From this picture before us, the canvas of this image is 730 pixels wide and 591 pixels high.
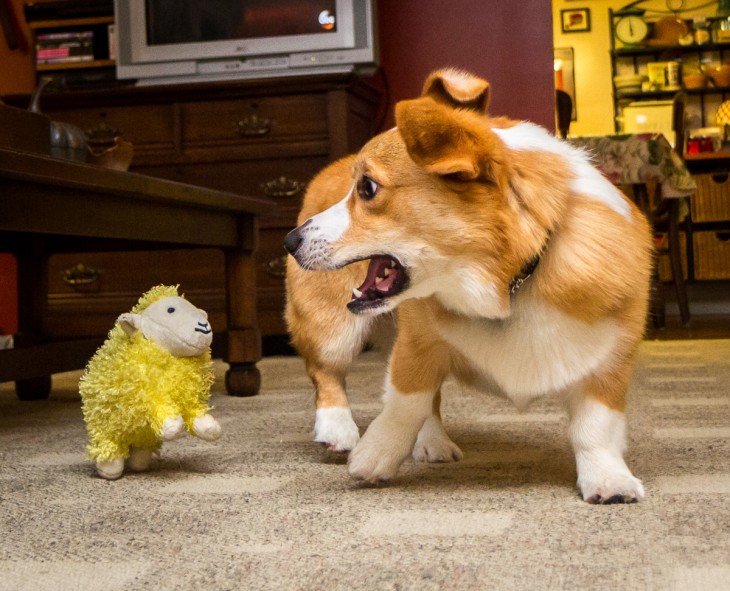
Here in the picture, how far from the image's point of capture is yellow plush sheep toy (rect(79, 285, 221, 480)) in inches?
51.7

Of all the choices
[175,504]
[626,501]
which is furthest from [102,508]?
[626,501]

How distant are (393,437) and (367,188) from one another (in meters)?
0.35

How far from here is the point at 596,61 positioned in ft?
23.6

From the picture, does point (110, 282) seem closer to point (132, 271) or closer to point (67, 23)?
point (132, 271)

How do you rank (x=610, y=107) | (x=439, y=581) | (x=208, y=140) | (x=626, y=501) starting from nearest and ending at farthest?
(x=439, y=581)
(x=626, y=501)
(x=208, y=140)
(x=610, y=107)

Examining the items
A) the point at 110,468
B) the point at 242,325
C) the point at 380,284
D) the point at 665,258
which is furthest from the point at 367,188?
the point at 665,258

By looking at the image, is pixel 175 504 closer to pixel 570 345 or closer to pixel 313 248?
pixel 313 248

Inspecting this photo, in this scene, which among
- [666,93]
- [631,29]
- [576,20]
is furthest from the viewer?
[576,20]

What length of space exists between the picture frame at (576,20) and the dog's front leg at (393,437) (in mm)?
6534

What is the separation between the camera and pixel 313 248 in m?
1.17

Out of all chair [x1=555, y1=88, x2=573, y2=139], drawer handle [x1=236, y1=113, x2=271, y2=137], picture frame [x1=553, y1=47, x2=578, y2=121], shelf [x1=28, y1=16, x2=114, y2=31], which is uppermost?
picture frame [x1=553, y1=47, x2=578, y2=121]

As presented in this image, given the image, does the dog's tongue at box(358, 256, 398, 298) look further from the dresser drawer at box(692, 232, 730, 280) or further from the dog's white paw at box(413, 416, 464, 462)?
the dresser drawer at box(692, 232, 730, 280)

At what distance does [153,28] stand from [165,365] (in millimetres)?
2522

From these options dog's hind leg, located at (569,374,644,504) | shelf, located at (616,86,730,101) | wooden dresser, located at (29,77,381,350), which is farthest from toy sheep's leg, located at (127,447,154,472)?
shelf, located at (616,86,730,101)
